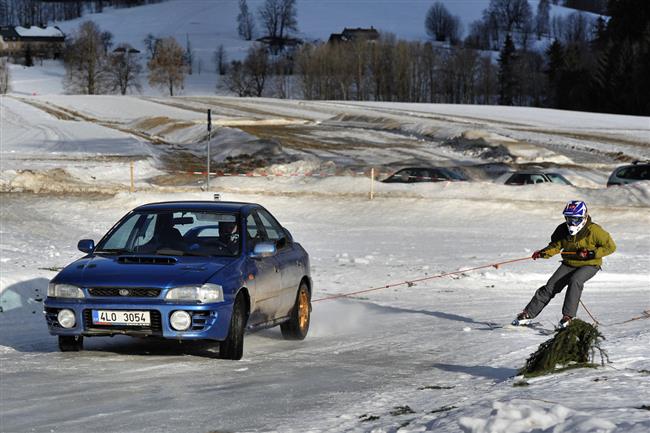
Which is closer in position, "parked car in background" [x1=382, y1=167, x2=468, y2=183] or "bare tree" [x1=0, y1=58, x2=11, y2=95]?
"parked car in background" [x1=382, y1=167, x2=468, y2=183]

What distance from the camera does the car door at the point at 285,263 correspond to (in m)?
11.7

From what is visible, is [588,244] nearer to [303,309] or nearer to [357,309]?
[303,309]

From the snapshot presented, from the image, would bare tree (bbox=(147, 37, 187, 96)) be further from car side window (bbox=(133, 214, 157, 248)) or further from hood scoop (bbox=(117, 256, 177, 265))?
hood scoop (bbox=(117, 256, 177, 265))

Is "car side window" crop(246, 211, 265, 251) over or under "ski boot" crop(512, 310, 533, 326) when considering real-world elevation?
over

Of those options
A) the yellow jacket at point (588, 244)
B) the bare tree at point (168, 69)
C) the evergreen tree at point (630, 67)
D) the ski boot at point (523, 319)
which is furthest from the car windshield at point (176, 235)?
the bare tree at point (168, 69)

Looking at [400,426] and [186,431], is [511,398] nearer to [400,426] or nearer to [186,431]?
[400,426]

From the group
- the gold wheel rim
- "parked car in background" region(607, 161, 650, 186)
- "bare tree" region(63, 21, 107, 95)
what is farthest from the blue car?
"bare tree" region(63, 21, 107, 95)

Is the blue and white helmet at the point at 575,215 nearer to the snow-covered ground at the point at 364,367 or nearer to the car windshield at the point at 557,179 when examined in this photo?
the snow-covered ground at the point at 364,367

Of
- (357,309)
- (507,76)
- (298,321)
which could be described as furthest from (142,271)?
(507,76)

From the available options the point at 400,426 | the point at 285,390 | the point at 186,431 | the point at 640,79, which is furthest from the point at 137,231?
the point at 640,79

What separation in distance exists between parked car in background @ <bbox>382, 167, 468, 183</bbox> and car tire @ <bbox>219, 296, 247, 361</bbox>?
26.2 meters

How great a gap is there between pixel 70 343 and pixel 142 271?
1.08 m

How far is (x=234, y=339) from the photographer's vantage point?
10.2 meters

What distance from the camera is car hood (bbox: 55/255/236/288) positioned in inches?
393
